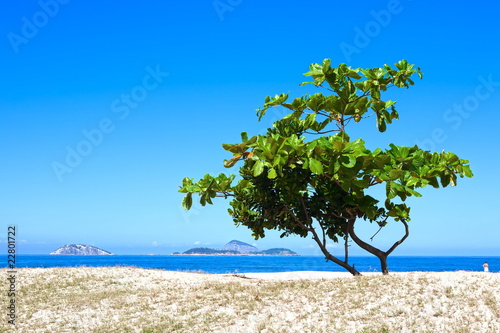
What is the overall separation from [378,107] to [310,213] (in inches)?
158

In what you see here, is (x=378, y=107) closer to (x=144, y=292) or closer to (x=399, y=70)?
(x=399, y=70)

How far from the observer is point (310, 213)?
15.4m

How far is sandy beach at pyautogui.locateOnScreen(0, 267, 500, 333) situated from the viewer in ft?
33.0

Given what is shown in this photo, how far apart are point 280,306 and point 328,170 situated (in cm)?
350

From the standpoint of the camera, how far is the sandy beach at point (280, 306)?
10.0 m

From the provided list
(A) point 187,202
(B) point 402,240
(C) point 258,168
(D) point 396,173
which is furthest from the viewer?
(B) point 402,240

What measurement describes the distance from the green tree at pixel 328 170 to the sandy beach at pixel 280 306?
239 cm

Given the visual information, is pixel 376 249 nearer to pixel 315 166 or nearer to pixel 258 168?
pixel 315 166

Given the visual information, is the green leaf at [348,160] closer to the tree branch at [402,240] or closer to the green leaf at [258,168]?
the green leaf at [258,168]

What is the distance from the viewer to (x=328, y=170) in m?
11.9

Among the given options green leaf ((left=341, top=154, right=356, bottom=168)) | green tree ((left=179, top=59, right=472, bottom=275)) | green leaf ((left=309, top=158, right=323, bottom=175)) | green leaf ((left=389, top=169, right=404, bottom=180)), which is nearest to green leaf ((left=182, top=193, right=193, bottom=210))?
green tree ((left=179, top=59, right=472, bottom=275))

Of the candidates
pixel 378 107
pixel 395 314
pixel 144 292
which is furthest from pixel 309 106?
pixel 144 292

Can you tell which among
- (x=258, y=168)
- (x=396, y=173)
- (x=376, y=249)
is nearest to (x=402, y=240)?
(x=376, y=249)

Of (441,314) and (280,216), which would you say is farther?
(280,216)
